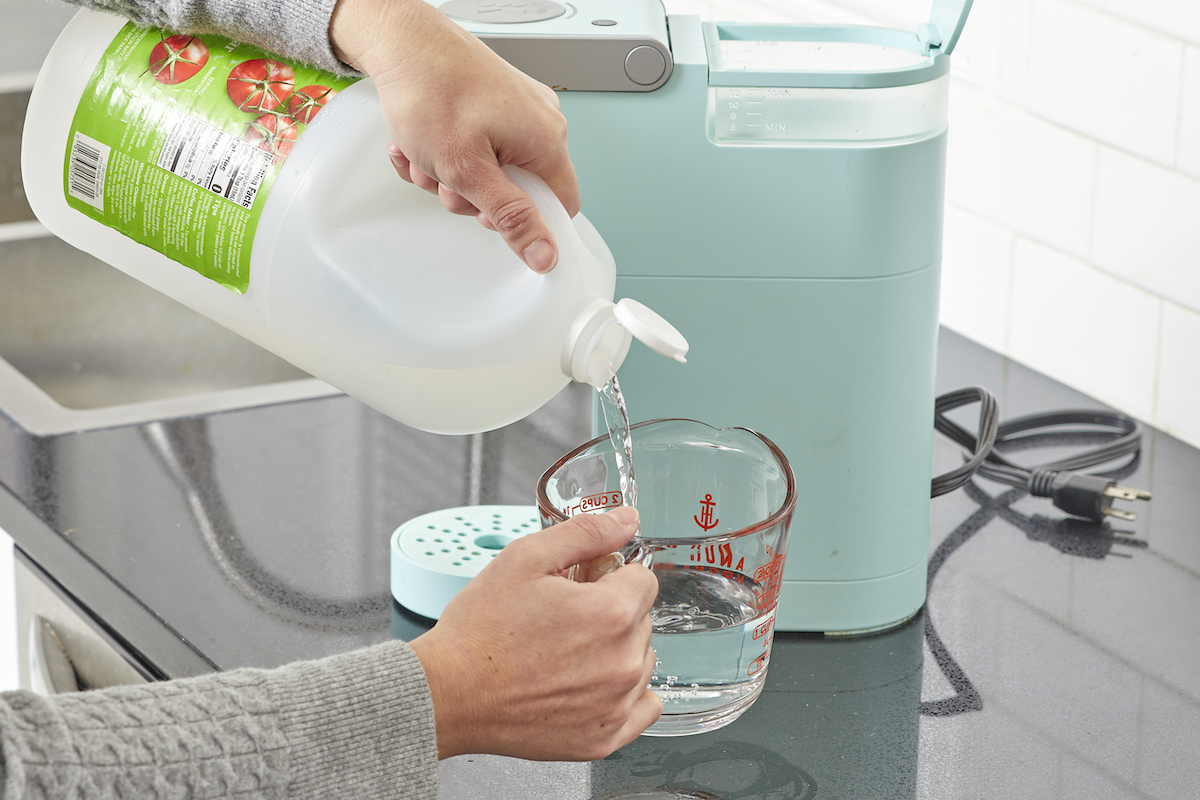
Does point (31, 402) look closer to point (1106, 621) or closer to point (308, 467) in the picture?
point (308, 467)

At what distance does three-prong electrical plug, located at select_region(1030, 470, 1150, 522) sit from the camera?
1043mm

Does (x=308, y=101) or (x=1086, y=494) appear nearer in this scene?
(x=308, y=101)

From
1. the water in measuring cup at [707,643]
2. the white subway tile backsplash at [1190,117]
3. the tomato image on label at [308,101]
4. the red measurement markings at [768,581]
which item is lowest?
the water in measuring cup at [707,643]

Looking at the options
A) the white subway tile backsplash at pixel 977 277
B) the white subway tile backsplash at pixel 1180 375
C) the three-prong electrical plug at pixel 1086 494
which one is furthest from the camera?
the white subway tile backsplash at pixel 977 277

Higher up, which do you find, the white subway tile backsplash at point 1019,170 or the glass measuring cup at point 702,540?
the white subway tile backsplash at point 1019,170

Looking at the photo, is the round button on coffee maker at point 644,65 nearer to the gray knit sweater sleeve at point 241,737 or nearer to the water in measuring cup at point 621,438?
the water in measuring cup at point 621,438

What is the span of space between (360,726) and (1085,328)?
902 mm

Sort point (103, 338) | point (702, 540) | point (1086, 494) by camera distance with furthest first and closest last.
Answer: point (103, 338) → point (1086, 494) → point (702, 540)

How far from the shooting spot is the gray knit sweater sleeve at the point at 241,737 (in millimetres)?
546

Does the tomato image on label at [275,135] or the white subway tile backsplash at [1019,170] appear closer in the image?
the tomato image on label at [275,135]

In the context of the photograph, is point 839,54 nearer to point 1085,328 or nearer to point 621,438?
point 621,438

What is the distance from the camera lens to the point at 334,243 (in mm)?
722

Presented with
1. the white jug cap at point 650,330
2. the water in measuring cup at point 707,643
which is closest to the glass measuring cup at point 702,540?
the water in measuring cup at point 707,643

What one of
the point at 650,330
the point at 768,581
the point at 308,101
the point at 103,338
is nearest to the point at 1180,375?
the point at 768,581
